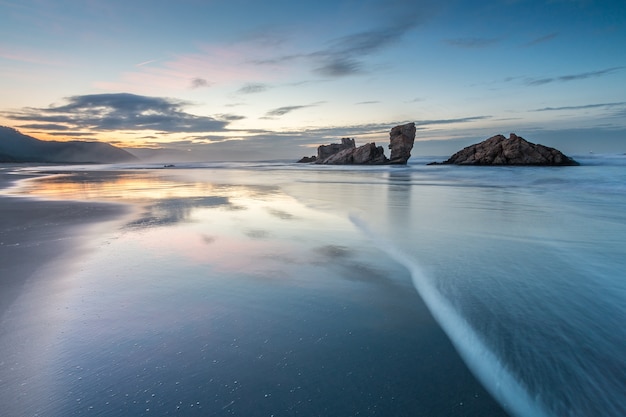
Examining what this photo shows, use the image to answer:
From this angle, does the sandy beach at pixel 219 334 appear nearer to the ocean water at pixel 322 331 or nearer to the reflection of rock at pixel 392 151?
the ocean water at pixel 322 331

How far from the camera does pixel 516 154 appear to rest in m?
53.1

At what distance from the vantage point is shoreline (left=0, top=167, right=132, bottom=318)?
4.62 meters

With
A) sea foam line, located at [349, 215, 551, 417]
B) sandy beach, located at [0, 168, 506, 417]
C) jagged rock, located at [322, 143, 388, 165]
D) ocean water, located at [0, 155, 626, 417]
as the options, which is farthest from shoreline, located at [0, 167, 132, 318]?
jagged rock, located at [322, 143, 388, 165]

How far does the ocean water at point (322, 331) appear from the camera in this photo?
2332 mm

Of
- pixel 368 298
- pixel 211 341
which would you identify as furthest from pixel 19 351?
pixel 368 298

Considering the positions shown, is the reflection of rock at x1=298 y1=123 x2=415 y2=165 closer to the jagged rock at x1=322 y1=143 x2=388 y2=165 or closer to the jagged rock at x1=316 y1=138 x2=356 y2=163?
the jagged rock at x1=322 y1=143 x2=388 y2=165

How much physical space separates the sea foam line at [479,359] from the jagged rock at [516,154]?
5850 centimetres

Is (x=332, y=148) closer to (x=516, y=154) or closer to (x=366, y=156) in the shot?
(x=366, y=156)

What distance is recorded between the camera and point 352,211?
10.7 meters

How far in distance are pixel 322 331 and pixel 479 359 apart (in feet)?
4.57

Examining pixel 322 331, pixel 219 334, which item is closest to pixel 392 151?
pixel 322 331

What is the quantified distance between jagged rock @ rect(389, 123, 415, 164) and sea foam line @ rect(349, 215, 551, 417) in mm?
75155

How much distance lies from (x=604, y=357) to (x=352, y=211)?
807cm

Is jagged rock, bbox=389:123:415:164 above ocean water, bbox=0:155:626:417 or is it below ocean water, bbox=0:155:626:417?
above
